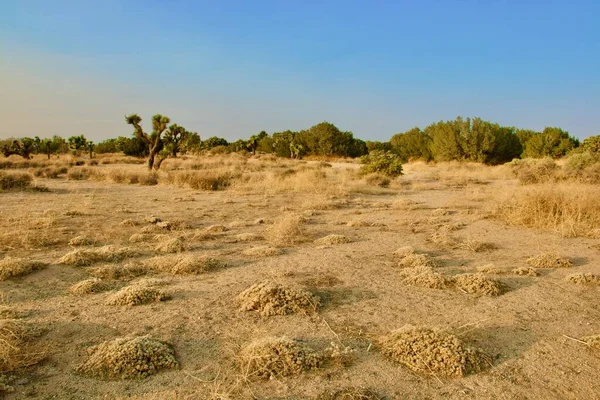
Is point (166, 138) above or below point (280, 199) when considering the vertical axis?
above

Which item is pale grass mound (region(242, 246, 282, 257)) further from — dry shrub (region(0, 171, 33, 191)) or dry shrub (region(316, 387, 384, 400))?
dry shrub (region(0, 171, 33, 191))

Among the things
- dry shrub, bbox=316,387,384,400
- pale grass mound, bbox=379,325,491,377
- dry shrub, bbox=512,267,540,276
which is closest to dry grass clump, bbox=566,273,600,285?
dry shrub, bbox=512,267,540,276

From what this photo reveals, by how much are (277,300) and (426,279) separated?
89.0 inches

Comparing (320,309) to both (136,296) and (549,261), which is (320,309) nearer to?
(136,296)

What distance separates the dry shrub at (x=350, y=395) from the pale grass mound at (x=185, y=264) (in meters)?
3.75

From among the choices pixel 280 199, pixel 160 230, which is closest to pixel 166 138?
pixel 280 199

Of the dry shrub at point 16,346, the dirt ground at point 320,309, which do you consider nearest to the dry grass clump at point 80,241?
the dirt ground at point 320,309

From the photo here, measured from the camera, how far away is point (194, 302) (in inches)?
203

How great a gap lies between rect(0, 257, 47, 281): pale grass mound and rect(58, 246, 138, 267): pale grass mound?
44cm

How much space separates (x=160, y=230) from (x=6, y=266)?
379 cm

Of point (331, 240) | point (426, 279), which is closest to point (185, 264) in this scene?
point (331, 240)

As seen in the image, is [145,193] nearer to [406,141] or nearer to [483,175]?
[483,175]

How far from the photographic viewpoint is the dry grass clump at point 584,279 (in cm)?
580

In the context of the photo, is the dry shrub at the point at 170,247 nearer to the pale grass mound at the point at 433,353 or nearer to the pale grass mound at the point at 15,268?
the pale grass mound at the point at 15,268
